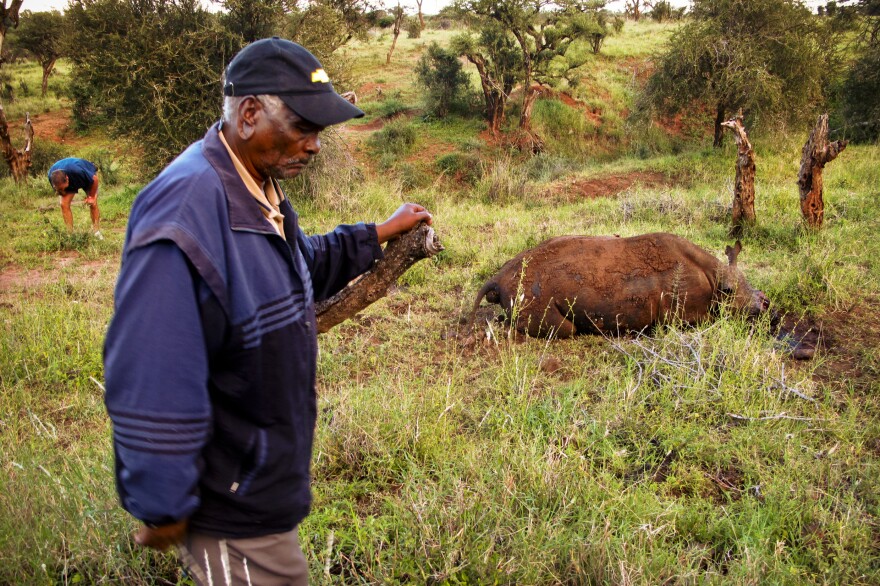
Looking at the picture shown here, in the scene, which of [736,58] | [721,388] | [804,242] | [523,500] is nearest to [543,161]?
[736,58]

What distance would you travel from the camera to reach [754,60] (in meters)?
14.0

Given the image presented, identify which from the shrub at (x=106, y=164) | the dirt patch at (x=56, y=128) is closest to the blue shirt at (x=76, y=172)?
the shrub at (x=106, y=164)

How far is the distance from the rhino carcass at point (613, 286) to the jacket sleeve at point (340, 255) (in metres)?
2.75

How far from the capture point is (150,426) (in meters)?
1.26

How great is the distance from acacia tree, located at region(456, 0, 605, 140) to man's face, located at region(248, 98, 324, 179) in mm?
16469

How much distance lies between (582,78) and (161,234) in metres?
21.2

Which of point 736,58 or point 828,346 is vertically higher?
point 736,58

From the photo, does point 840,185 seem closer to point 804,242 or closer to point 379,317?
point 804,242

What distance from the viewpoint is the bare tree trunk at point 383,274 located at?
274cm

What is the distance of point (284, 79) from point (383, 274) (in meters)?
1.36

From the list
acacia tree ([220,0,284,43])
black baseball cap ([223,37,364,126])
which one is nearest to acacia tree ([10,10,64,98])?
acacia tree ([220,0,284,43])

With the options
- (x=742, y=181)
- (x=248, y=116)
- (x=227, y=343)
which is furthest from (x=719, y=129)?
(x=227, y=343)

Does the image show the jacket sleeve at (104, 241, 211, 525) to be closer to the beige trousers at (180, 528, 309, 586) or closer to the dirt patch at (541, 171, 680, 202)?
the beige trousers at (180, 528, 309, 586)

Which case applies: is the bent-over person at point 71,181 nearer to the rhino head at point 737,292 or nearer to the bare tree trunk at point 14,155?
the bare tree trunk at point 14,155
